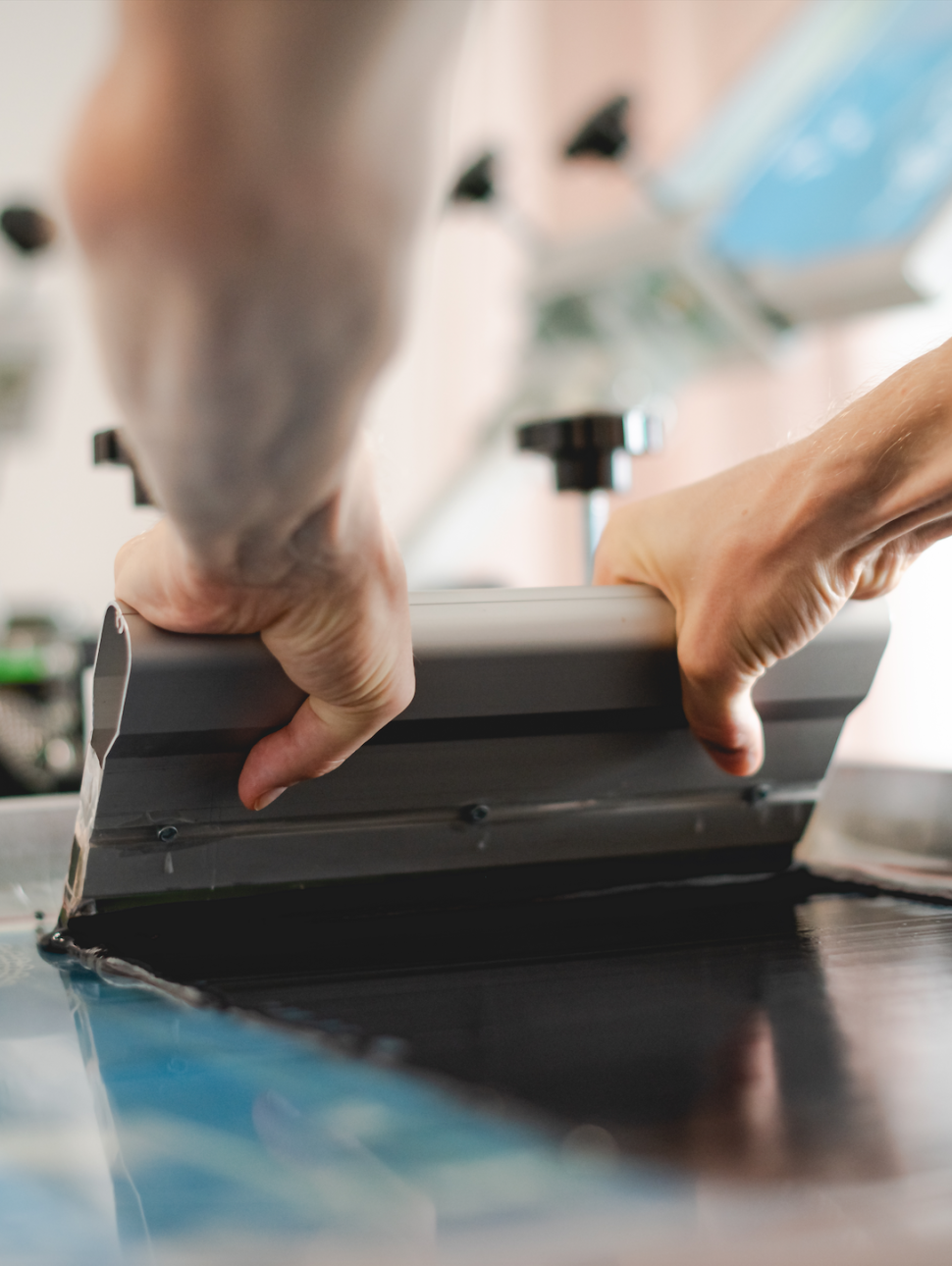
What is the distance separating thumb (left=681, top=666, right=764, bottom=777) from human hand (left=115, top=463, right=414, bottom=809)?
0.56 ft

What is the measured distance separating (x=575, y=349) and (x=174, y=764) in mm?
1089

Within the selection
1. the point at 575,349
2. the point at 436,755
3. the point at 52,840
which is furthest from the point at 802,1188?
the point at 575,349

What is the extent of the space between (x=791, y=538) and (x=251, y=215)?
1.23 feet

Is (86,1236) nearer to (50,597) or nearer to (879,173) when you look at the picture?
(879,173)

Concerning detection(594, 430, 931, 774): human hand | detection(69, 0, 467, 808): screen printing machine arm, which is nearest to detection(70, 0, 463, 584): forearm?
detection(69, 0, 467, 808): screen printing machine arm

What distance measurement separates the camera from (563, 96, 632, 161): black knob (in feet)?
4.66

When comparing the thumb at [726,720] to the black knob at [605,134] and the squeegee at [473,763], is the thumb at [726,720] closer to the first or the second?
the squeegee at [473,763]

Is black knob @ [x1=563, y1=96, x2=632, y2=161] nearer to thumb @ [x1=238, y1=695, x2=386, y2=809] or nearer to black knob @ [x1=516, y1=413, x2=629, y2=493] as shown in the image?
black knob @ [x1=516, y1=413, x2=629, y2=493]

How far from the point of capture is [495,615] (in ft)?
1.84

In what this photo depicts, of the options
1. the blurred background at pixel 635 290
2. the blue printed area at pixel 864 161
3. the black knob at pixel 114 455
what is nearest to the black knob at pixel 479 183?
the blurred background at pixel 635 290

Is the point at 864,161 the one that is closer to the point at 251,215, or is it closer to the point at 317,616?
the point at 317,616

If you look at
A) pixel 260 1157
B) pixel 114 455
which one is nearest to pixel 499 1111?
pixel 260 1157

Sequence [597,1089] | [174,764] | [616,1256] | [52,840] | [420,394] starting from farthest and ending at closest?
[420,394] → [52,840] → [174,764] → [597,1089] → [616,1256]

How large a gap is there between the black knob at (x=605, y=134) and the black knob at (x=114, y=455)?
997mm
